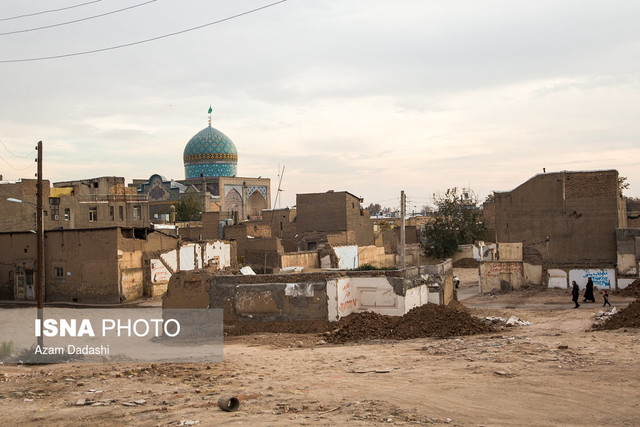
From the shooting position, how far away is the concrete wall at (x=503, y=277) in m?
31.8

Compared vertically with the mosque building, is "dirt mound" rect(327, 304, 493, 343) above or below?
below

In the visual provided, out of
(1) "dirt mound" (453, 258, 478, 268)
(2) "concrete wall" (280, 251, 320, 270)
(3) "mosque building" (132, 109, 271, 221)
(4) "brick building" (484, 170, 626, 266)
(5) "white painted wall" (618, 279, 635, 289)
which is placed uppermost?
(3) "mosque building" (132, 109, 271, 221)

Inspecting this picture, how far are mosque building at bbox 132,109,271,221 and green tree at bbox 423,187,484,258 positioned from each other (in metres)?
26.8

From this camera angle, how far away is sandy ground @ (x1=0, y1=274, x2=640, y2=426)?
9.73 m

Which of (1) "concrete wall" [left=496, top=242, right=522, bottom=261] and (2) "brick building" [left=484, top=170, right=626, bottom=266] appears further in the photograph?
(1) "concrete wall" [left=496, top=242, right=522, bottom=261]

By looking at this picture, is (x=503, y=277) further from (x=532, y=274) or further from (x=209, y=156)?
(x=209, y=156)

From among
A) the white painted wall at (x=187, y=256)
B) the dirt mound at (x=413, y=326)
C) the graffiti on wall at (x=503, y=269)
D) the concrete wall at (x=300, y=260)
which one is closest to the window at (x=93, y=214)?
the white painted wall at (x=187, y=256)

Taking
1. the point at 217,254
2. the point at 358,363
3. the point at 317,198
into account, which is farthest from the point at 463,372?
the point at 317,198

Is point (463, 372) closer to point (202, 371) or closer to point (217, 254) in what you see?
point (202, 371)

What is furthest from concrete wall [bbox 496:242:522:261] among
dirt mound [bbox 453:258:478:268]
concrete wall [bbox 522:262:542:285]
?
dirt mound [bbox 453:258:478:268]

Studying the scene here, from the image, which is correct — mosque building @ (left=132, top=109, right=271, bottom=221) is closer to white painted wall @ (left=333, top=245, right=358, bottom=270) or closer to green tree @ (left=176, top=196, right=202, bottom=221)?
green tree @ (left=176, top=196, right=202, bottom=221)

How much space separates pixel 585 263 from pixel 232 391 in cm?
2577

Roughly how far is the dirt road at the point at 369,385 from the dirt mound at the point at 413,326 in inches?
26.0

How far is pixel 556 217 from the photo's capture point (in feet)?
111
